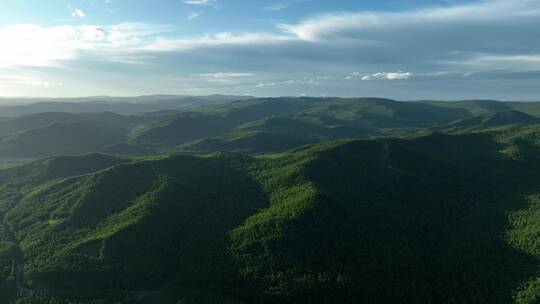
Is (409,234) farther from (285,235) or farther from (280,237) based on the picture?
(280,237)

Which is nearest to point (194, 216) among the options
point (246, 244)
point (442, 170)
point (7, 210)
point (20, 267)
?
point (246, 244)

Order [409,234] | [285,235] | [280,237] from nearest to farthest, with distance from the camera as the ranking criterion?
[280,237], [285,235], [409,234]

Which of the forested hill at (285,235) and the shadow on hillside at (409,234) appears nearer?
the shadow on hillside at (409,234)

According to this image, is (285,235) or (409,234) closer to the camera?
(285,235)

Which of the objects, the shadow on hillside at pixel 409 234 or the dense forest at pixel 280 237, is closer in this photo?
the shadow on hillside at pixel 409 234

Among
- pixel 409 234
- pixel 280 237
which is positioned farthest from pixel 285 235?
pixel 409 234

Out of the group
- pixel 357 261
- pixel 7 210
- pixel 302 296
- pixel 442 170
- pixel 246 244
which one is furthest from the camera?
pixel 442 170

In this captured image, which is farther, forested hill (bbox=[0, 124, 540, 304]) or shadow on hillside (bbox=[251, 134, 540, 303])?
forested hill (bbox=[0, 124, 540, 304])

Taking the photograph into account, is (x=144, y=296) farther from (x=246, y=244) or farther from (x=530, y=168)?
(x=530, y=168)
